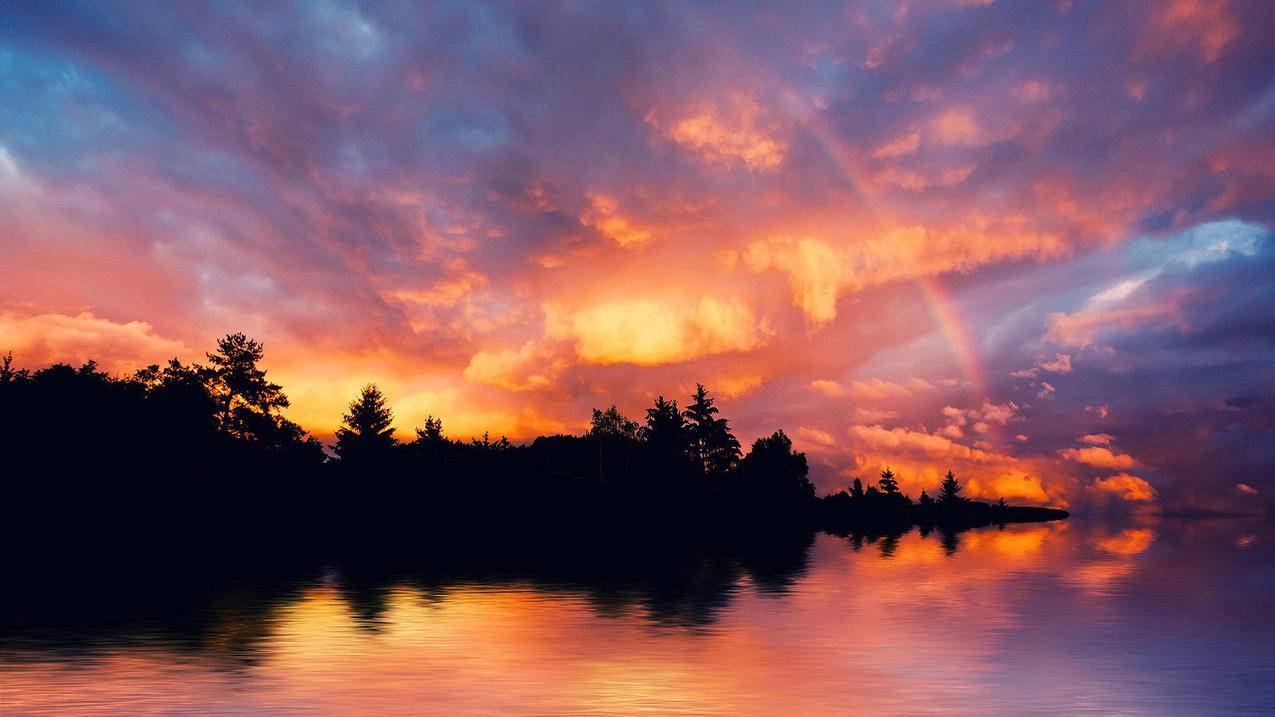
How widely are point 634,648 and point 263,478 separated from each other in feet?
265

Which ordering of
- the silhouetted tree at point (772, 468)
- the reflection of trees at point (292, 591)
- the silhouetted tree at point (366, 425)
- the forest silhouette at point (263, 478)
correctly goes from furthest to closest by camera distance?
1. the silhouetted tree at point (772, 468)
2. the silhouetted tree at point (366, 425)
3. the forest silhouette at point (263, 478)
4. the reflection of trees at point (292, 591)

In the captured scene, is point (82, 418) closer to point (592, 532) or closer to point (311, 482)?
point (311, 482)

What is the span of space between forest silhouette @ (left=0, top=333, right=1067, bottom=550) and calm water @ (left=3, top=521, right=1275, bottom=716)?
40099 millimetres

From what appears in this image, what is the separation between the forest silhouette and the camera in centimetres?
7775

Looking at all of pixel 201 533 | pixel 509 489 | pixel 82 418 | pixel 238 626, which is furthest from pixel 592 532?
pixel 238 626

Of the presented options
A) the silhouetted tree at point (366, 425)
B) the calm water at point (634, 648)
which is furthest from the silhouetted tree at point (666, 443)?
the calm water at point (634, 648)

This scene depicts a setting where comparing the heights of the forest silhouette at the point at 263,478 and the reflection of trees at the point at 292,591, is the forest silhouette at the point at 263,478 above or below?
above

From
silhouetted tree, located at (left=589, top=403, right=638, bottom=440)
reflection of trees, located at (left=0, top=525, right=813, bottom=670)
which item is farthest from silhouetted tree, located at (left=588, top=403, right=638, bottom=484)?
reflection of trees, located at (left=0, top=525, right=813, bottom=670)

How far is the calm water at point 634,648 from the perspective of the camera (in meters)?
19.3

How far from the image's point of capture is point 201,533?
8506cm

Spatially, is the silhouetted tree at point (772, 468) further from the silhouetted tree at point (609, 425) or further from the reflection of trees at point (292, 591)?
the reflection of trees at point (292, 591)

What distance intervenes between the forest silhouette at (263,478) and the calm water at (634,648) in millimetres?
40099

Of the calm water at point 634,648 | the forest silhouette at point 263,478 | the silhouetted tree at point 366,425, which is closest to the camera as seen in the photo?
the calm water at point 634,648

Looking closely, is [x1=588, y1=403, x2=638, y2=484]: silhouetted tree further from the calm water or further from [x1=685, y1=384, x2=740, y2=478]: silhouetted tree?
the calm water
